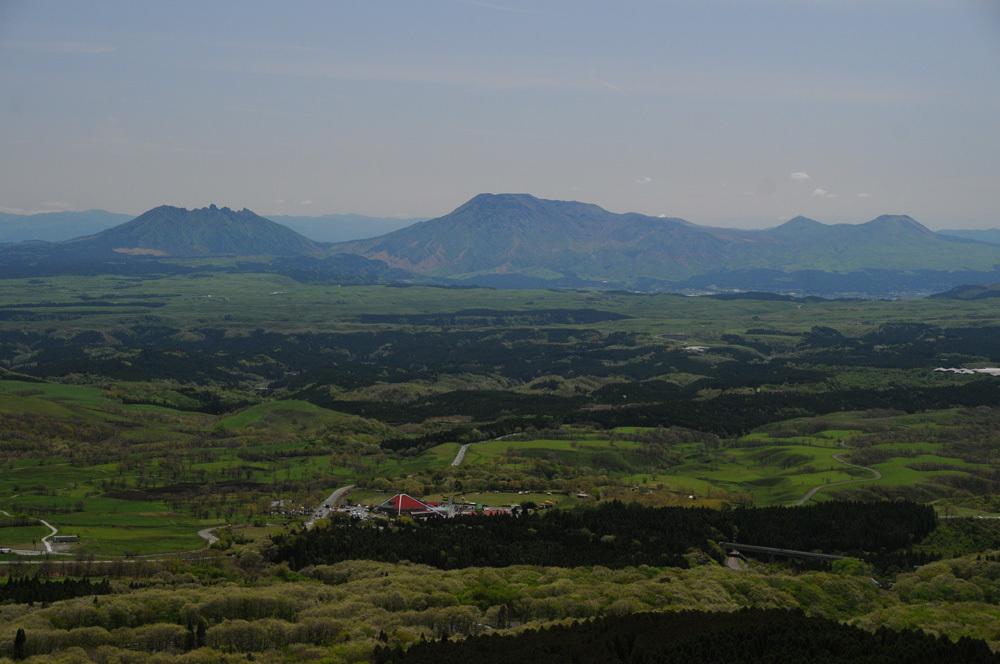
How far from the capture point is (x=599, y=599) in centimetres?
8400

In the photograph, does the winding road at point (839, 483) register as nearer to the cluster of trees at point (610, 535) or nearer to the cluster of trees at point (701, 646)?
the cluster of trees at point (610, 535)

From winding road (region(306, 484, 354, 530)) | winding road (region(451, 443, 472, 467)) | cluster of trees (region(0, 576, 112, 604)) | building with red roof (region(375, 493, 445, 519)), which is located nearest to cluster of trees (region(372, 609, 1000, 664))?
cluster of trees (region(0, 576, 112, 604))

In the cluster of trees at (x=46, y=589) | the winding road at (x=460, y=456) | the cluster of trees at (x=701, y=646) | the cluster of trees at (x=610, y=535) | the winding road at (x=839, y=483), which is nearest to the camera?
the cluster of trees at (x=701, y=646)

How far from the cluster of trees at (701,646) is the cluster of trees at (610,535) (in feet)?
83.7

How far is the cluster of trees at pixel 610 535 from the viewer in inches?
3962

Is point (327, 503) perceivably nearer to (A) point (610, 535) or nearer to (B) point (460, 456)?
(B) point (460, 456)

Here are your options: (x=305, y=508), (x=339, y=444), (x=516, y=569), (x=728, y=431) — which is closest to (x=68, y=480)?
(x=305, y=508)

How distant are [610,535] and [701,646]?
1697 inches

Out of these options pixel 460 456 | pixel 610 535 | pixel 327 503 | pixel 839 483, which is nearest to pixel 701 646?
pixel 610 535

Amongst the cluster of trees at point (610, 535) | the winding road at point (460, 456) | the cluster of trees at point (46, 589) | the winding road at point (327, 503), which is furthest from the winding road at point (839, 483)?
the cluster of trees at point (46, 589)

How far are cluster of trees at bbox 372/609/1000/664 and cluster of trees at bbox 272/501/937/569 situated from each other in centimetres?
2551

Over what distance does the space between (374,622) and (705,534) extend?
1903 inches

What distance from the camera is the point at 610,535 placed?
4365 inches

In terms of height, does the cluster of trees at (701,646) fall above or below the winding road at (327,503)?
above
